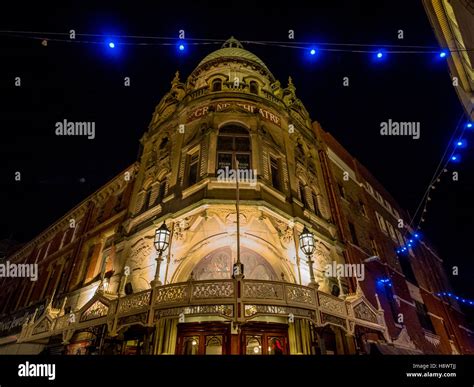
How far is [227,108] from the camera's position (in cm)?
1350

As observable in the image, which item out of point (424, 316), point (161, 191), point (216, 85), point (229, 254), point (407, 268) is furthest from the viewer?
point (407, 268)

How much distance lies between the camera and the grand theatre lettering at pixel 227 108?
535 inches

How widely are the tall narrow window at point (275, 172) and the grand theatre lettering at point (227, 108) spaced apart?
2587mm

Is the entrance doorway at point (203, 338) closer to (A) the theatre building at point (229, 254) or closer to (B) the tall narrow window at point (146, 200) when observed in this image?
(A) the theatre building at point (229, 254)

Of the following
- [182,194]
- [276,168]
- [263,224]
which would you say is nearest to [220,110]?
[276,168]

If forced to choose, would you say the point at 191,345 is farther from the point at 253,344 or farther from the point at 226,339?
the point at 253,344

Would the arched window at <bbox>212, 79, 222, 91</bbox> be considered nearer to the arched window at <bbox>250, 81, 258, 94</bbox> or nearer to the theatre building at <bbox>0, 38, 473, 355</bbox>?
the theatre building at <bbox>0, 38, 473, 355</bbox>

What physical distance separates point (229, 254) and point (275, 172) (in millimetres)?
4708

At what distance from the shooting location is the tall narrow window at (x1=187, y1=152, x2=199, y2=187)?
12044mm

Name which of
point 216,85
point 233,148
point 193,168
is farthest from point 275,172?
point 216,85

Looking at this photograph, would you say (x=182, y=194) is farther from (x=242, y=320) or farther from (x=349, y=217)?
(x=349, y=217)

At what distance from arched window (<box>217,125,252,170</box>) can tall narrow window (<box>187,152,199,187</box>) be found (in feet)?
4.15

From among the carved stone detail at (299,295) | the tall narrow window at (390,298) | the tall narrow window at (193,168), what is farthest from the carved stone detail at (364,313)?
the tall narrow window at (193,168)

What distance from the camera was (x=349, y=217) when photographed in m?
17.4
